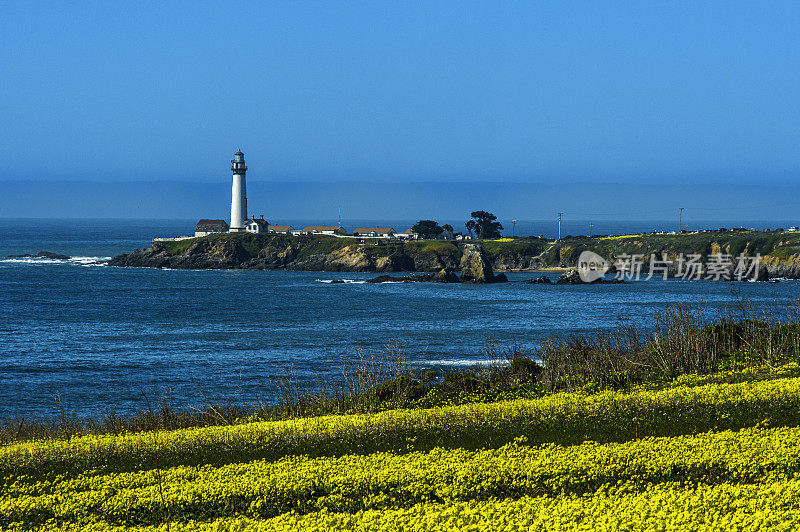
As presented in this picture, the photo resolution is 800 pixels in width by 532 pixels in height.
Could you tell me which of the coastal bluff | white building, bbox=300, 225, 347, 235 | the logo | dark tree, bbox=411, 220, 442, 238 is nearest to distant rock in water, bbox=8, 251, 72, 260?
the coastal bluff

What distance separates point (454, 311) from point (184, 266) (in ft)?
273

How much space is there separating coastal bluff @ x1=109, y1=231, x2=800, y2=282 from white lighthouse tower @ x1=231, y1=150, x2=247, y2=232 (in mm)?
7096

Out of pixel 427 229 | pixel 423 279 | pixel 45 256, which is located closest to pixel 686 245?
pixel 427 229

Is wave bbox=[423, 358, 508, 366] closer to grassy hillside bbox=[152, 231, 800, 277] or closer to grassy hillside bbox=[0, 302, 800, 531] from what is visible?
grassy hillside bbox=[0, 302, 800, 531]

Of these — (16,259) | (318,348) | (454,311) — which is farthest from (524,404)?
(16,259)

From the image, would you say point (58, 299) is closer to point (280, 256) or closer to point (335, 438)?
point (280, 256)

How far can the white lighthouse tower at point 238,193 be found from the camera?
536 ft

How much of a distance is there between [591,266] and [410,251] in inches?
1345

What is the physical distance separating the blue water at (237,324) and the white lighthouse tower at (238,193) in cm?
3340

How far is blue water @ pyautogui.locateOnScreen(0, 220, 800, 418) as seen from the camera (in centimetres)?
4794

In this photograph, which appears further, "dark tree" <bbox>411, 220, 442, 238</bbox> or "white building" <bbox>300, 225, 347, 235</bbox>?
"white building" <bbox>300, 225, 347, 235</bbox>

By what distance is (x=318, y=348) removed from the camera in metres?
61.4

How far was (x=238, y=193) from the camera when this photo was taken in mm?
167500

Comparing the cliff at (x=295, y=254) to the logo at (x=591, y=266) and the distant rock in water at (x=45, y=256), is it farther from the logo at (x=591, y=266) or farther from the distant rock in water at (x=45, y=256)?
the logo at (x=591, y=266)
